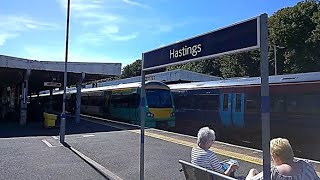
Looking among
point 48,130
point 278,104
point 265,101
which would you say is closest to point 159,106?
point 48,130

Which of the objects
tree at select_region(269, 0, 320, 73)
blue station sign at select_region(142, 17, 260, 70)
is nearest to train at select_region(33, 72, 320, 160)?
blue station sign at select_region(142, 17, 260, 70)

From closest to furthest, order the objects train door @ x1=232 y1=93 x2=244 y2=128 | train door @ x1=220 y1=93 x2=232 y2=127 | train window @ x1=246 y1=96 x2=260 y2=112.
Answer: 1. train window @ x1=246 y1=96 x2=260 y2=112
2. train door @ x1=232 y1=93 x2=244 y2=128
3. train door @ x1=220 y1=93 x2=232 y2=127

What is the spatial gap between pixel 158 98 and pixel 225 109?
181 inches

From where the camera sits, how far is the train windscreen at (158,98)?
20.5 meters


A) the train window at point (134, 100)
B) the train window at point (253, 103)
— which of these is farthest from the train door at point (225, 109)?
the train window at point (134, 100)

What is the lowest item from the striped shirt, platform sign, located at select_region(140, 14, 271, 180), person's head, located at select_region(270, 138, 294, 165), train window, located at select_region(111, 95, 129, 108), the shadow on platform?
the shadow on platform

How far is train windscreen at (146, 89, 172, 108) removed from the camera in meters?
20.5

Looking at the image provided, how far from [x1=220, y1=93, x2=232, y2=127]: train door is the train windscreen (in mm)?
4073

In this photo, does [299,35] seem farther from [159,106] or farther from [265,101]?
[265,101]

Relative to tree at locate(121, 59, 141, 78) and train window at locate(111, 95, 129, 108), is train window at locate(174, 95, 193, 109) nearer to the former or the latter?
train window at locate(111, 95, 129, 108)

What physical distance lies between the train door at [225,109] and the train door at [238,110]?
31 cm

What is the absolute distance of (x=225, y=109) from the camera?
57.2 feet

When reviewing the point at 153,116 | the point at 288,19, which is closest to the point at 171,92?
the point at 153,116

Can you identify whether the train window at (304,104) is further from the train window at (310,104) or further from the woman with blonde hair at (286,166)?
the woman with blonde hair at (286,166)
